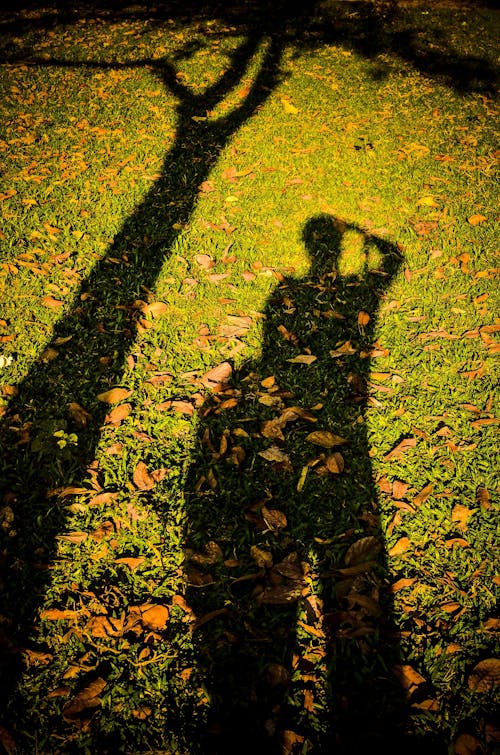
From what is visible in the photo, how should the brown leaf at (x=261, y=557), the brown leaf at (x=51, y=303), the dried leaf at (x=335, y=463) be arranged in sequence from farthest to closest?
the brown leaf at (x=51, y=303) → the dried leaf at (x=335, y=463) → the brown leaf at (x=261, y=557)

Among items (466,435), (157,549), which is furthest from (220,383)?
(466,435)

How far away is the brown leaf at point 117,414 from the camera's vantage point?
2.65 meters

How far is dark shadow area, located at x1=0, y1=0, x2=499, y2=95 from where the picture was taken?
24.1 feet

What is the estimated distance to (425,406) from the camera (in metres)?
2.78

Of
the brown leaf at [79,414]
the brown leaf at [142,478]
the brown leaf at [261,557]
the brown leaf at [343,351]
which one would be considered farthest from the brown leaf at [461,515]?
the brown leaf at [79,414]

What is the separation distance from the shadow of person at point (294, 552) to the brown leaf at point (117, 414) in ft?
1.68

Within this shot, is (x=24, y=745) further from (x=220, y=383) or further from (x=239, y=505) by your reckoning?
(x=220, y=383)

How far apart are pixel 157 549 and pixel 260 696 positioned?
0.80 m

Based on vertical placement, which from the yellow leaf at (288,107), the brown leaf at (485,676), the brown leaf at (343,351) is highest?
the yellow leaf at (288,107)

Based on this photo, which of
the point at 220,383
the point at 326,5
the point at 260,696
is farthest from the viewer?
the point at 326,5

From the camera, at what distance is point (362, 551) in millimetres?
2148

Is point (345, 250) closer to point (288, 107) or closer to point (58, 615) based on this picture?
point (58, 615)

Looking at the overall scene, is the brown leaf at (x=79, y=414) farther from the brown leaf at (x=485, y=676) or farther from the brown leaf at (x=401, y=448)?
the brown leaf at (x=485, y=676)

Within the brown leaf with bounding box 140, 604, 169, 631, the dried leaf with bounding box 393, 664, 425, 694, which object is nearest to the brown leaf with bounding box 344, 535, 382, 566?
the dried leaf with bounding box 393, 664, 425, 694
